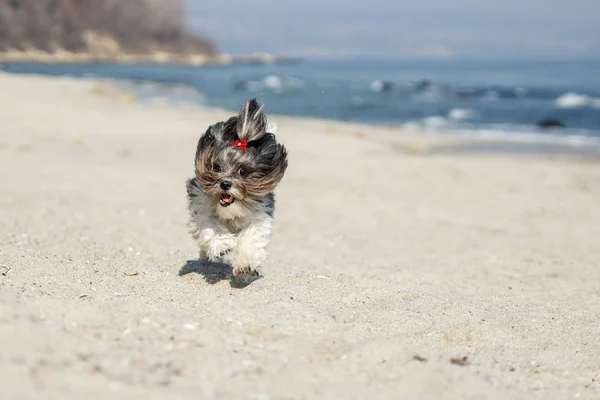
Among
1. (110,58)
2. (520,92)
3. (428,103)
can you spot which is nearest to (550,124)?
(428,103)

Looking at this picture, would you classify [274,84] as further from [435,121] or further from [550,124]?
[550,124]

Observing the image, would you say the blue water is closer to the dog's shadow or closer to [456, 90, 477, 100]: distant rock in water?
[456, 90, 477, 100]: distant rock in water

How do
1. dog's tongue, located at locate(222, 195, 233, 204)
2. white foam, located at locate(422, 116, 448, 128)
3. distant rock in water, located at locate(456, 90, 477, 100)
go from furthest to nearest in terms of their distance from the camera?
distant rock in water, located at locate(456, 90, 477, 100), white foam, located at locate(422, 116, 448, 128), dog's tongue, located at locate(222, 195, 233, 204)

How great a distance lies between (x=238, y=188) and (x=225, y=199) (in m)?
0.14

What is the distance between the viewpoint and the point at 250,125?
17.3 ft

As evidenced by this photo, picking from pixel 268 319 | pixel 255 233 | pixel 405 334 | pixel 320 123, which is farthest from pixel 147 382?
pixel 320 123

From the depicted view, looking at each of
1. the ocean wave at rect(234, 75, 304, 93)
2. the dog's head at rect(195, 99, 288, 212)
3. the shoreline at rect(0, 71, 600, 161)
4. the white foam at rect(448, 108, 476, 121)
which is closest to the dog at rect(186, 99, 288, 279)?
the dog's head at rect(195, 99, 288, 212)

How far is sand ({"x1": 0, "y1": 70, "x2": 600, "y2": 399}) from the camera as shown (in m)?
3.58

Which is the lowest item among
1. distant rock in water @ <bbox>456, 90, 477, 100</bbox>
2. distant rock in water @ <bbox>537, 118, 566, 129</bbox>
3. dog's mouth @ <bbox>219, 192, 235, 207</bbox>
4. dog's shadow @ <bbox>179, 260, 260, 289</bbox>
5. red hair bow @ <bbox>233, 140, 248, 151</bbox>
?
distant rock in water @ <bbox>537, 118, 566, 129</bbox>

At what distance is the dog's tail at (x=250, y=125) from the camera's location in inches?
208

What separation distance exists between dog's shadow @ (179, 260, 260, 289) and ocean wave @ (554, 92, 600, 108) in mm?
31026

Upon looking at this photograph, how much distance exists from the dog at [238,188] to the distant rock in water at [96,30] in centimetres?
10397

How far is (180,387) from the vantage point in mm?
3295

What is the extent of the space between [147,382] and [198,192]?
8.16 ft
